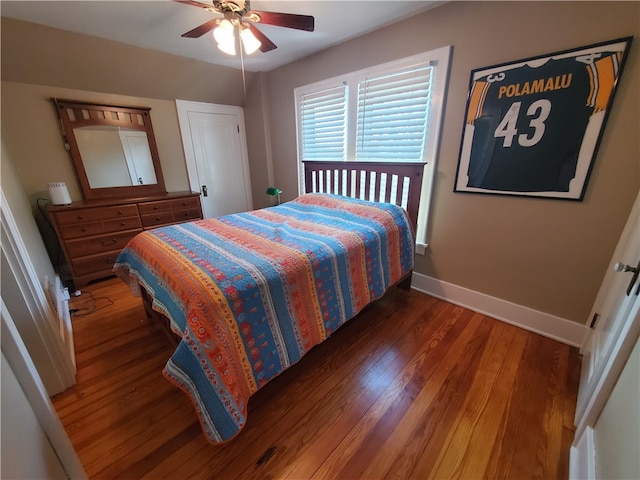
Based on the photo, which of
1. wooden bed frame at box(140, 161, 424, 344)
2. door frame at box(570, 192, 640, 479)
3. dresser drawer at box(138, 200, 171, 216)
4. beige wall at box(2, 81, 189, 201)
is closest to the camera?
door frame at box(570, 192, 640, 479)

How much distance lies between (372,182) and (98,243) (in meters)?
2.92

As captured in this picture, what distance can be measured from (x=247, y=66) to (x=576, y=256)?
12.3 ft

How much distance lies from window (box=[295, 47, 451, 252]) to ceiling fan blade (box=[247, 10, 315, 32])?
0.99 m

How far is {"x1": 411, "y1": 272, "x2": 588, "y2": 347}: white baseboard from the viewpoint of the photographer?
1757mm

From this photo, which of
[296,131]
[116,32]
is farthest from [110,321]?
[296,131]

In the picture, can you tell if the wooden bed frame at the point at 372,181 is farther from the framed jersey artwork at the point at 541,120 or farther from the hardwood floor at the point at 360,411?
the hardwood floor at the point at 360,411

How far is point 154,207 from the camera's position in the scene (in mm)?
2871

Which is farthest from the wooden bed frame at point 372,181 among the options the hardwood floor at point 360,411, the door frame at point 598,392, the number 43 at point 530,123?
the door frame at point 598,392

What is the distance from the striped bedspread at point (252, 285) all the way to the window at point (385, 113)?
589 millimetres

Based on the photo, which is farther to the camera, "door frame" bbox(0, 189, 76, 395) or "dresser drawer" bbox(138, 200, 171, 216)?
"dresser drawer" bbox(138, 200, 171, 216)

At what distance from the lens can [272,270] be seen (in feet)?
4.12

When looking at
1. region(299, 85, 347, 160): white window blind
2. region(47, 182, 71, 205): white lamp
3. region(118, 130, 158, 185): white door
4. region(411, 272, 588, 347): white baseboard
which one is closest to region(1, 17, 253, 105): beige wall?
region(118, 130, 158, 185): white door

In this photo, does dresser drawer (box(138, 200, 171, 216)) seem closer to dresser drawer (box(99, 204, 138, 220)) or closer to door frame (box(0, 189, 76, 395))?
dresser drawer (box(99, 204, 138, 220))

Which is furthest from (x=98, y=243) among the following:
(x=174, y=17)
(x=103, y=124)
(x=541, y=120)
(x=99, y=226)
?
(x=541, y=120)
